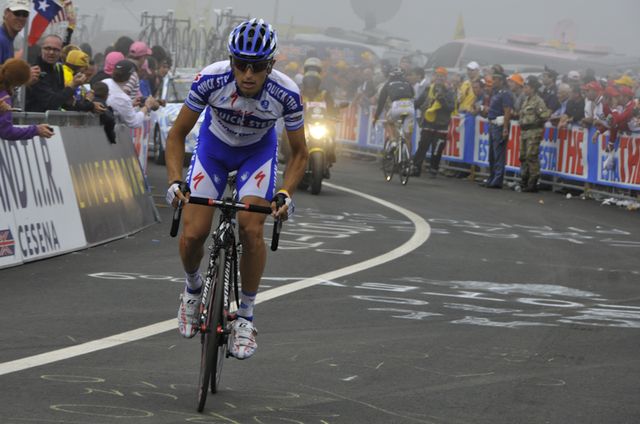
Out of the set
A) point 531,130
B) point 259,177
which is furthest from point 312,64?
point 259,177

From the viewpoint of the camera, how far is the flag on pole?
17.8m

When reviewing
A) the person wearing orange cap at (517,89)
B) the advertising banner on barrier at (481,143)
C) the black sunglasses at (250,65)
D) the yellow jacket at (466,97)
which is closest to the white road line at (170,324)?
the black sunglasses at (250,65)

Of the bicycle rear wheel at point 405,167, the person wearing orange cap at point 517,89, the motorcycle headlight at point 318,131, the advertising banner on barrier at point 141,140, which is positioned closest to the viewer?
the advertising banner on barrier at point 141,140

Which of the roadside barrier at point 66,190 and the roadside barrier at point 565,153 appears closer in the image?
the roadside barrier at point 66,190

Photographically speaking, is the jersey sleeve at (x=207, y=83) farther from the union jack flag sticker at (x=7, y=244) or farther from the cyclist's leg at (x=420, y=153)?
the cyclist's leg at (x=420, y=153)

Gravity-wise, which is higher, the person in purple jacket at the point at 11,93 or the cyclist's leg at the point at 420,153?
the person in purple jacket at the point at 11,93

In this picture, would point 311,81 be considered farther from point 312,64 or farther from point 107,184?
point 107,184

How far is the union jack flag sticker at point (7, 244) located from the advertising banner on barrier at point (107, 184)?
1.66 m

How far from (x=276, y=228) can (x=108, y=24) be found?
51779 millimetres

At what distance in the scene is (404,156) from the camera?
26188mm

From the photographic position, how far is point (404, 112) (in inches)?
1064

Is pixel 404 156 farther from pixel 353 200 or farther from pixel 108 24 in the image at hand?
pixel 108 24

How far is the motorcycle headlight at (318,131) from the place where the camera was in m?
22.5

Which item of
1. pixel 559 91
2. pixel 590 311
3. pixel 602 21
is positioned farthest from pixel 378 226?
pixel 602 21
